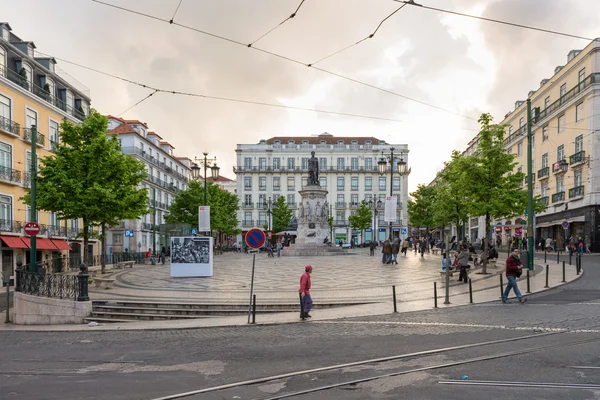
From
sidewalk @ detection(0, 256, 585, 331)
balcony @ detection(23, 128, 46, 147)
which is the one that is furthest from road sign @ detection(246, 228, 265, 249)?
balcony @ detection(23, 128, 46, 147)

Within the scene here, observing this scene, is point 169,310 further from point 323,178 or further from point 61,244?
point 323,178

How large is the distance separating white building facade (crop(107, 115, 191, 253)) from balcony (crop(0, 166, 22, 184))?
68.2 feet

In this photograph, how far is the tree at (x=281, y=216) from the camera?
282 feet

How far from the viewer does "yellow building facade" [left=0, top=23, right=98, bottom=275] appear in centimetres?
3200

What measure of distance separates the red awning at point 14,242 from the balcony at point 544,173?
45.9 metres

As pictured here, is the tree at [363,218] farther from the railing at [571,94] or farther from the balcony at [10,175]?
the balcony at [10,175]

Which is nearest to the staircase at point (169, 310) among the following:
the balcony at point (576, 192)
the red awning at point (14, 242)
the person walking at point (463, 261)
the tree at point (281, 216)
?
the person walking at point (463, 261)

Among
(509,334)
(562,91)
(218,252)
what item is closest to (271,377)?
(509,334)

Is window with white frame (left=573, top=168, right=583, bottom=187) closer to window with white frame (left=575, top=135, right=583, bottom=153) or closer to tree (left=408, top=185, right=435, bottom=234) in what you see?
window with white frame (left=575, top=135, right=583, bottom=153)

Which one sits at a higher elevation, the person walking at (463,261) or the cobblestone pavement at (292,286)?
the person walking at (463,261)

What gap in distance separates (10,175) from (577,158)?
43.4 m

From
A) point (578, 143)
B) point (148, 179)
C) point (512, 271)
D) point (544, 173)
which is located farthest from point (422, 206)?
point (512, 271)

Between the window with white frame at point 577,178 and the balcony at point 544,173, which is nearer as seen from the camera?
the window with white frame at point 577,178

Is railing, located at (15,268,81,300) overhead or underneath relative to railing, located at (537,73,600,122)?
underneath
